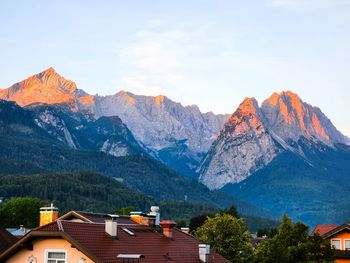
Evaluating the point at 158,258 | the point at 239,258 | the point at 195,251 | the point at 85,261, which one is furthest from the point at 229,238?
the point at 85,261

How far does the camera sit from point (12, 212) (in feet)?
567

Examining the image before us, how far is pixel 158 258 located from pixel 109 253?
14.3 ft

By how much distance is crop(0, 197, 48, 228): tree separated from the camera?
555 feet

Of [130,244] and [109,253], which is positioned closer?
[109,253]

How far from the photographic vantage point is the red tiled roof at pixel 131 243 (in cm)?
3553

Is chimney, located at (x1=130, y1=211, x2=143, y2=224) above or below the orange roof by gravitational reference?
above

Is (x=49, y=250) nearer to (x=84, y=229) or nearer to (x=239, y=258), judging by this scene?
(x=84, y=229)

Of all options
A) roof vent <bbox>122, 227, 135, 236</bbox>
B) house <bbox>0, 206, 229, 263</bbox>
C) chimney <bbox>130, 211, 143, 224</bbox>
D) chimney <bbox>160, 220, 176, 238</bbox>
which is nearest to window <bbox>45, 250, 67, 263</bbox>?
house <bbox>0, 206, 229, 263</bbox>

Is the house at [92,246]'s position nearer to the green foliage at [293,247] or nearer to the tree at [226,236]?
the green foliage at [293,247]

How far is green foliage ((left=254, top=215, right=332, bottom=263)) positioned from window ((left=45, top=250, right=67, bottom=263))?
47.4 feet

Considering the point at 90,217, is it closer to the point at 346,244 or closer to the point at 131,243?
the point at 131,243

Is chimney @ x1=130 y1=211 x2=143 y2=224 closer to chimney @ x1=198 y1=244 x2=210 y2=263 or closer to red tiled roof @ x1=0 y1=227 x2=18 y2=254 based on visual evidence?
chimney @ x1=198 y1=244 x2=210 y2=263

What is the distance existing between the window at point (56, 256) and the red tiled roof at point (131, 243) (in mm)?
1092

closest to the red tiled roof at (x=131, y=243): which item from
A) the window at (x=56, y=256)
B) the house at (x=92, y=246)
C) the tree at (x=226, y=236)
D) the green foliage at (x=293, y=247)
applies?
the house at (x=92, y=246)
